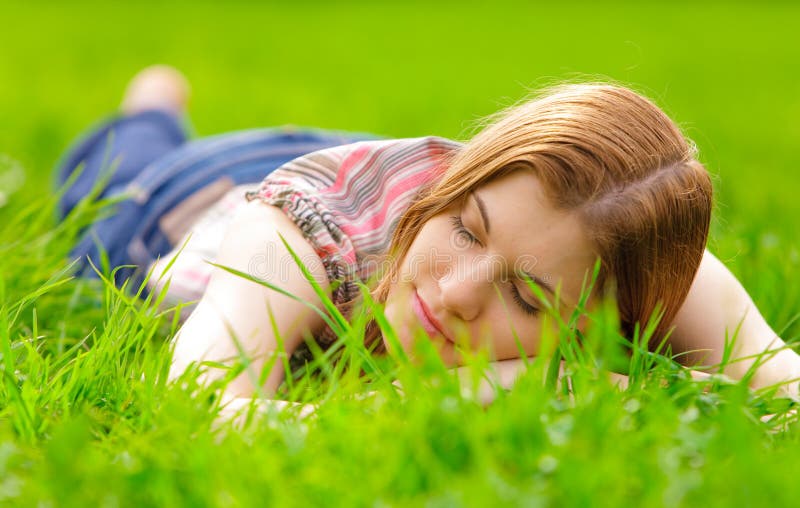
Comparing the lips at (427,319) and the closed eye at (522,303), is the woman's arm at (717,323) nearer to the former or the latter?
the closed eye at (522,303)

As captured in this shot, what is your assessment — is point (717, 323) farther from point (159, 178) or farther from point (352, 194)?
point (159, 178)

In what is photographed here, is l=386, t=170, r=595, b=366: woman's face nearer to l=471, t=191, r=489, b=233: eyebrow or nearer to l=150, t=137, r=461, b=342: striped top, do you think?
l=471, t=191, r=489, b=233: eyebrow

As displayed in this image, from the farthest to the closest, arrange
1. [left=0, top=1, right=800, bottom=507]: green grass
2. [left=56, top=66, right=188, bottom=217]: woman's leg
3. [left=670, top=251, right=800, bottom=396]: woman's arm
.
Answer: [left=56, top=66, right=188, bottom=217]: woman's leg, [left=670, top=251, right=800, bottom=396]: woman's arm, [left=0, top=1, right=800, bottom=507]: green grass

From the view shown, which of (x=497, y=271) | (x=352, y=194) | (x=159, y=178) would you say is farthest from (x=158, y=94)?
(x=497, y=271)

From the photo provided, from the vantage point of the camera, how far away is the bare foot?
12.3 ft

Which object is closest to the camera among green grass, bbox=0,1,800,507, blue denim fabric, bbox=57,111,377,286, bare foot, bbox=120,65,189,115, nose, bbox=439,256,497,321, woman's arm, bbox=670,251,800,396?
green grass, bbox=0,1,800,507

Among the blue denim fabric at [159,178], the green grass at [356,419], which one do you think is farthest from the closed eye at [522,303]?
the blue denim fabric at [159,178]

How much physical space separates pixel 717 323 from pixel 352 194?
2.75 feet

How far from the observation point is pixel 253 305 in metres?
1.75

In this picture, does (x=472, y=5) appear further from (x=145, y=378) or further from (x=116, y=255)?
(x=145, y=378)

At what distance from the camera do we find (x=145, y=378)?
1492mm

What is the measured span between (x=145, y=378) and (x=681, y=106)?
5.65 metres

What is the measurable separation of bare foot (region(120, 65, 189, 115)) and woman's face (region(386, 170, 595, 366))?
7.53 feet

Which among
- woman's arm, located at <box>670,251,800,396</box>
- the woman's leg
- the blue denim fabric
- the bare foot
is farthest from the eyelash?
the bare foot
